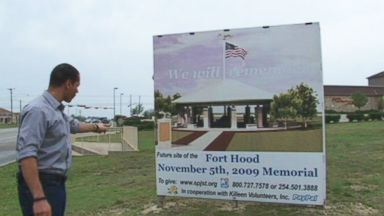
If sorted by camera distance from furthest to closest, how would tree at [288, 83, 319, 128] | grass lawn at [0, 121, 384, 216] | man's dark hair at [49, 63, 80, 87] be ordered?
grass lawn at [0, 121, 384, 216], tree at [288, 83, 319, 128], man's dark hair at [49, 63, 80, 87]

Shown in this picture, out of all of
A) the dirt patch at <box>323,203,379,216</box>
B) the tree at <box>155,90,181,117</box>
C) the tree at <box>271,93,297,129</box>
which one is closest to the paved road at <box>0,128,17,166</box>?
the tree at <box>155,90,181,117</box>

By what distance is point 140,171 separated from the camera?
45.8ft

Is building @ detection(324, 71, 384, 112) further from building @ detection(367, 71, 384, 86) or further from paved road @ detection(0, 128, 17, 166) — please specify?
paved road @ detection(0, 128, 17, 166)

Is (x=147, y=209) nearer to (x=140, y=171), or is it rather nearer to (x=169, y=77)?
(x=169, y=77)

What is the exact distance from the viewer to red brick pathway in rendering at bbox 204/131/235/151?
7.77 m

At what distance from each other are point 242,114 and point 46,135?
13.0 feet

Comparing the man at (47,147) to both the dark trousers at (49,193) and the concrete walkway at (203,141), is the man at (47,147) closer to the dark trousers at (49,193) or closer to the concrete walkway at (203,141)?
the dark trousers at (49,193)

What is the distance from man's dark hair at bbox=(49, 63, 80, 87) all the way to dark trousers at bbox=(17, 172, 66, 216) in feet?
2.25

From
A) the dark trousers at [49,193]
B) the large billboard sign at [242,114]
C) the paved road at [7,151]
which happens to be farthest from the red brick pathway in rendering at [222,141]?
the paved road at [7,151]

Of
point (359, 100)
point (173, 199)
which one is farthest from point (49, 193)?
point (359, 100)

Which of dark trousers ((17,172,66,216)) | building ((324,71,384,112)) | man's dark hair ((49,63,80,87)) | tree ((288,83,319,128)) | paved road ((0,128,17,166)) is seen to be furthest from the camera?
building ((324,71,384,112))

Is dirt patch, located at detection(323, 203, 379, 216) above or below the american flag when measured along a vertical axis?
below

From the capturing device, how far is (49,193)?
4.16m

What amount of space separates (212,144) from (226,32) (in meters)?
1.55
